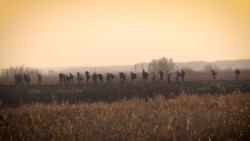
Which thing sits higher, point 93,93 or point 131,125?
point 131,125

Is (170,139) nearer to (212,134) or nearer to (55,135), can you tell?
(212,134)

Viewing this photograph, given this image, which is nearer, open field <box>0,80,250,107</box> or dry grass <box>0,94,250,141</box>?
dry grass <box>0,94,250,141</box>

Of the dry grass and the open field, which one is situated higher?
the dry grass

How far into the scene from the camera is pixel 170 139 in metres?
5.45

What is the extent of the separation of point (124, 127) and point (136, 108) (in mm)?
2063

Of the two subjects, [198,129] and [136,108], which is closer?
[198,129]

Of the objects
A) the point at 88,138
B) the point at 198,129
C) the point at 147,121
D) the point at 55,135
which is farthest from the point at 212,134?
the point at 55,135

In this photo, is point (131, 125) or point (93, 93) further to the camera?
point (93, 93)

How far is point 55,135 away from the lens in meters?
5.61

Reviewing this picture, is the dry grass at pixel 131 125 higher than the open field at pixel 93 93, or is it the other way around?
the dry grass at pixel 131 125

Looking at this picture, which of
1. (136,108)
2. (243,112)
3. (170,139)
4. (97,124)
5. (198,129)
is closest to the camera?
(170,139)

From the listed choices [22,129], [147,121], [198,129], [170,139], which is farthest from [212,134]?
[22,129]

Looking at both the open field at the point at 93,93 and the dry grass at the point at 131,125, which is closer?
the dry grass at the point at 131,125

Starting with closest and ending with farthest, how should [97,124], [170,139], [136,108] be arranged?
[170,139], [97,124], [136,108]
